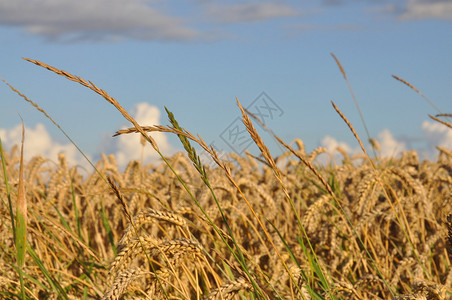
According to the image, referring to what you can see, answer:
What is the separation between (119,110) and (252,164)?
4510 mm

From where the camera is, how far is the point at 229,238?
1797mm

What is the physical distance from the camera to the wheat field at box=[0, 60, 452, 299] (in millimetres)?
1362

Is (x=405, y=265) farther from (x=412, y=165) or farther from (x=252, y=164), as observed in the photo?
(x=252, y=164)

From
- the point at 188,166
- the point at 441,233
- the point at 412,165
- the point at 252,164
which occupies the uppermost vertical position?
the point at 252,164

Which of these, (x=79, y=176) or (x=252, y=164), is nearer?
(x=252, y=164)

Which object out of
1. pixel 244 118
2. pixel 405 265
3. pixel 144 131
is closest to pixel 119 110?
pixel 144 131

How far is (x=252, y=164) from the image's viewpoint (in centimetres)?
566

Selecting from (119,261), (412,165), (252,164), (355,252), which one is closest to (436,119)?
(355,252)

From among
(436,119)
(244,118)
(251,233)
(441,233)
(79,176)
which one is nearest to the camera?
(244,118)

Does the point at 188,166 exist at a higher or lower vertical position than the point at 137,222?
higher

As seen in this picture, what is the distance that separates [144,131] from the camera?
1.22m

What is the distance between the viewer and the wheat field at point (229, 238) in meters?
1.36

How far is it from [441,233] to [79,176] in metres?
4.63

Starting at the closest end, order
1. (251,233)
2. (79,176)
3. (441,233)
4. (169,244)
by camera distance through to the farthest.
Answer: (169,244) → (441,233) → (251,233) → (79,176)
